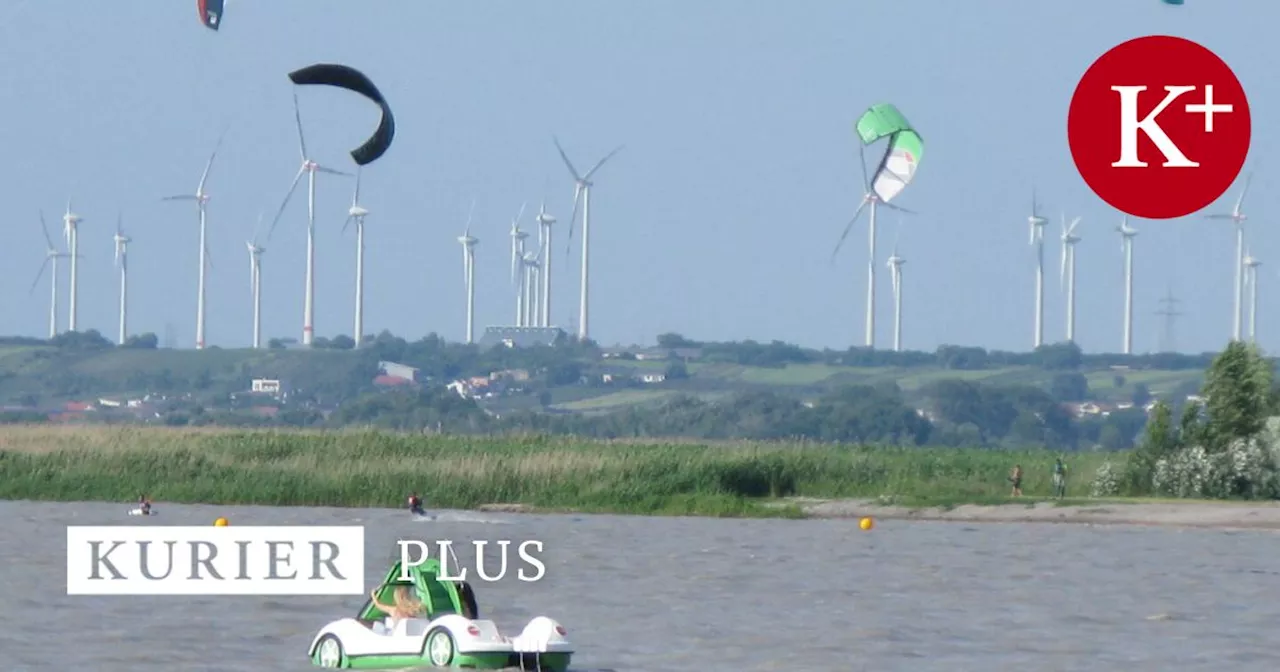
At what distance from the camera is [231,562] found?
1032 inches

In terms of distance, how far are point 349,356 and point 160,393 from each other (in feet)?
39.0

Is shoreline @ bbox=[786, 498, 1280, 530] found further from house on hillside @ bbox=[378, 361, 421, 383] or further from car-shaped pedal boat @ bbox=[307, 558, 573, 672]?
house on hillside @ bbox=[378, 361, 421, 383]

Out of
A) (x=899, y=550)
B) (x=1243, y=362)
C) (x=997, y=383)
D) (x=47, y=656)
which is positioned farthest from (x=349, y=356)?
(x=47, y=656)

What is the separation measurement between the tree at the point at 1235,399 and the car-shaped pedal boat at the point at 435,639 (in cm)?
2968

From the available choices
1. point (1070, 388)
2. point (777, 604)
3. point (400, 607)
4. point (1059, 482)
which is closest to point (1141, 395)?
point (1070, 388)

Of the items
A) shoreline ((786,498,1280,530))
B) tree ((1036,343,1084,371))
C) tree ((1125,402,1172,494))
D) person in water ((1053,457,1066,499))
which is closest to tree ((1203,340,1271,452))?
tree ((1125,402,1172,494))

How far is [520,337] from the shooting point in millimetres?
170375

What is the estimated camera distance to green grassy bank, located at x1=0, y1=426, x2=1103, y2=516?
45188mm

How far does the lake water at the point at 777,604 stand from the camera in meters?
21.6

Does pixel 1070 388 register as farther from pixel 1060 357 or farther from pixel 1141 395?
pixel 1060 357

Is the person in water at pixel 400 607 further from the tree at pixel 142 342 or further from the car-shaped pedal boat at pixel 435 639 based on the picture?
the tree at pixel 142 342

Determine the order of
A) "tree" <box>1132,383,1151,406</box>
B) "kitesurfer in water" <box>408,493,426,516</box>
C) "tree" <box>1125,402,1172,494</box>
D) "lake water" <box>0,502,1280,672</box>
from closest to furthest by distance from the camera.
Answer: "lake water" <box>0,502,1280,672</box> < "kitesurfer in water" <box>408,493,426,516</box> < "tree" <box>1125,402,1172,494</box> < "tree" <box>1132,383,1151,406</box>

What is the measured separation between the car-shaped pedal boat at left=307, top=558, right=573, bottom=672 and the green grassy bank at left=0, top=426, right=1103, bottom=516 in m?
23.7

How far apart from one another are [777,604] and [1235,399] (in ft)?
76.8
